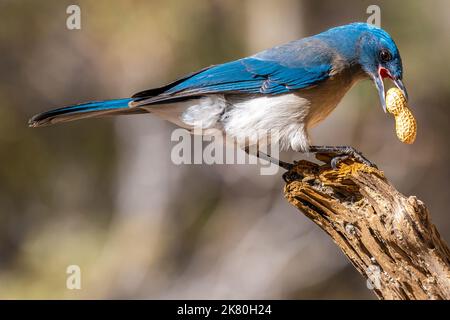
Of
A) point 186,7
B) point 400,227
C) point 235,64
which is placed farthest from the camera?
point 186,7

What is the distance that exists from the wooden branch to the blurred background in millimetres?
4942

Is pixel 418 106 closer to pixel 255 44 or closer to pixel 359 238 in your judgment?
pixel 255 44

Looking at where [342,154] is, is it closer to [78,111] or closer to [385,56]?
[385,56]

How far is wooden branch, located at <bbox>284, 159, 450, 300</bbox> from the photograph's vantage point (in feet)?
13.8

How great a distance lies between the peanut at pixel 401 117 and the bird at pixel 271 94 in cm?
13

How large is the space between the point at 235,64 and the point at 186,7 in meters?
4.45

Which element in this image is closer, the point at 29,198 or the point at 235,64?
the point at 235,64

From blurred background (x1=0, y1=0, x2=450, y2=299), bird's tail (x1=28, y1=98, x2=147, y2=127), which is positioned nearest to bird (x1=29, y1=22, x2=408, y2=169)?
bird's tail (x1=28, y1=98, x2=147, y2=127)

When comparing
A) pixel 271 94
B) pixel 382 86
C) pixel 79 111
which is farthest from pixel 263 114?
pixel 79 111

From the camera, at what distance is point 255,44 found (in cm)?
978

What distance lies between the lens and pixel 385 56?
221 inches

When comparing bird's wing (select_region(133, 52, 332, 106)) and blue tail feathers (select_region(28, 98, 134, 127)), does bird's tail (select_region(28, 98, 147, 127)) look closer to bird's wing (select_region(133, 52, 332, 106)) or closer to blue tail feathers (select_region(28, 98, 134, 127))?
blue tail feathers (select_region(28, 98, 134, 127))

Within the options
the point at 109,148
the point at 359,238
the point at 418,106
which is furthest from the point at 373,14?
the point at 359,238

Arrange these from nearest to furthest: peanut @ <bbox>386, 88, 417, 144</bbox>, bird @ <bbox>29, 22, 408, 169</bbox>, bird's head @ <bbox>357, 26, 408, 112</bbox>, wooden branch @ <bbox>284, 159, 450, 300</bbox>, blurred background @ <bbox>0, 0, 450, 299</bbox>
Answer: wooden branch @ <bbox>284, 159, 450, 300</bbox>
peanut @ <bbox>386, 88, 417, 144</bbox>
bird @ <bbox>29, 22, 408, 169</bbox>
bird's head @ <bbox>357, 26, 408, 112</bbox>
blurred background @ <bbox>0, 0, 450, 299</bbox>
